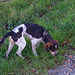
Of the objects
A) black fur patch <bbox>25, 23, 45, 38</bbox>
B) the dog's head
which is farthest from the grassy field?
black fur patch <bbox>25, 23, 45, 38</bbox>

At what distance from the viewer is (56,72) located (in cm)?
374

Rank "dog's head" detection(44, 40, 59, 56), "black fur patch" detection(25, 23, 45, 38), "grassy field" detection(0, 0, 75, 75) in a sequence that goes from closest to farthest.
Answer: "grassy field" detection(0, 0, 75, 75) → "dog's head" detection(44, 40, 59, 56) → "black fur patch" detection(25, 23, 45, 38)

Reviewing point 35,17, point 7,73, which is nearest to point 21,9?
point 35,17

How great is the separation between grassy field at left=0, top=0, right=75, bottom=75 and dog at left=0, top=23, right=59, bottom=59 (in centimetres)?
26

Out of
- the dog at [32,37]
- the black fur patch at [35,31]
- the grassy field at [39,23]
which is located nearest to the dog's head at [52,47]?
the dog at [32,37]

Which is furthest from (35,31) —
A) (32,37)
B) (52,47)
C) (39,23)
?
(39,23)

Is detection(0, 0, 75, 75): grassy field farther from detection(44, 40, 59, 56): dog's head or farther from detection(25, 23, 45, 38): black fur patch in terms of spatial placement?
detection(25, 23, 45, 38): black fur patch

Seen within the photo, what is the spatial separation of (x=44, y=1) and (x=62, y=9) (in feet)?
3.50

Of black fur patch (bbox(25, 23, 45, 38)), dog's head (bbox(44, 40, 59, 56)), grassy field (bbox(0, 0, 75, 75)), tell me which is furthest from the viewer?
black fur patch (bbox(25, 23, 45, 38))

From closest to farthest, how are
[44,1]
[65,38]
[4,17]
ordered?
[65,38], [4,17], [44,1]

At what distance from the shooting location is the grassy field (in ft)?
13.1

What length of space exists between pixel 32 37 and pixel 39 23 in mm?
1473

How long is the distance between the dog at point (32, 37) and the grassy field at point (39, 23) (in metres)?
0.26

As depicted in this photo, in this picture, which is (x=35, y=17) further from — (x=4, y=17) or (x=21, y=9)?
(x=4, y=17)
